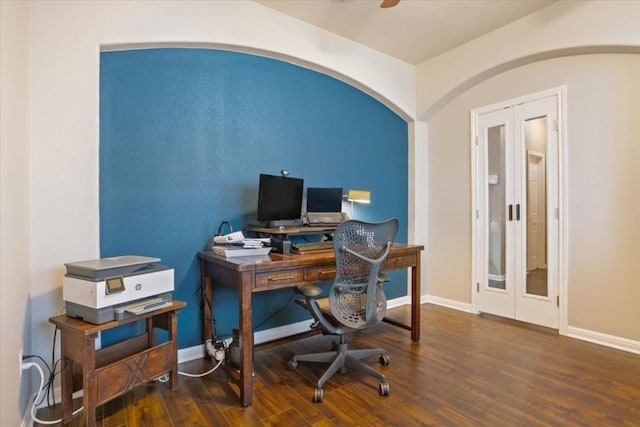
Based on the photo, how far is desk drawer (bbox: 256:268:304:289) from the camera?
208 centimetres

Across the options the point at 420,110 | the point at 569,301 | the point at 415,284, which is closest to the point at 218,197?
the point at 415,284

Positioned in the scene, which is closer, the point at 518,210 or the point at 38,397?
the point at 38,397

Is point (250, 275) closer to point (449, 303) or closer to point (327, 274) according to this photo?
point (327, 274)

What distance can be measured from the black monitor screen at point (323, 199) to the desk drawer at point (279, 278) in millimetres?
828

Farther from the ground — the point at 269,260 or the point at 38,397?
the point at 269,260

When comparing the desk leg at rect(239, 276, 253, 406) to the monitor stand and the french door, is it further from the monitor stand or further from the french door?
the french door

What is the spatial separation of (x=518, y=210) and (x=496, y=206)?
0.25 m

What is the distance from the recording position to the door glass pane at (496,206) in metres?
3.55

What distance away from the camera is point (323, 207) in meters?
2.97

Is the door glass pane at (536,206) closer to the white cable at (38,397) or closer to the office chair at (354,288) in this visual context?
the office chair at (354,288)

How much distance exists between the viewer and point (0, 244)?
4.69 ft

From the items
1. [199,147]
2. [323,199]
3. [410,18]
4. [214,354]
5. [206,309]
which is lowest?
[214,354]

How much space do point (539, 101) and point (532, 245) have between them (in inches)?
56.4

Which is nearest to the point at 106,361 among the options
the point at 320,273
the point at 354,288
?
the point at 320,273
